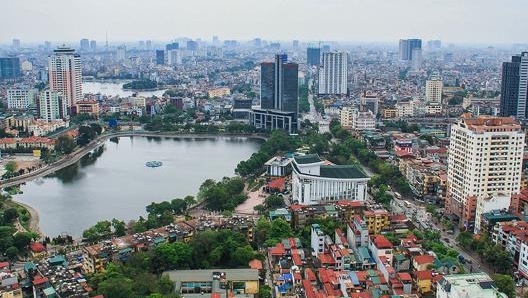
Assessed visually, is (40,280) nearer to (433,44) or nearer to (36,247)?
(36,247)

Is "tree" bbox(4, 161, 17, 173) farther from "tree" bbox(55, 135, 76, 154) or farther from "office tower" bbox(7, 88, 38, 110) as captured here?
"office tower" bbox(7, 88, 38, 110)

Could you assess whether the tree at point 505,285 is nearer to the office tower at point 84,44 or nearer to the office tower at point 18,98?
the office tower at point 18,98

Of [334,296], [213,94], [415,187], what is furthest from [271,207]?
[213,94]

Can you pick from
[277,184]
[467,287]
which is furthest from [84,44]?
[467,287]

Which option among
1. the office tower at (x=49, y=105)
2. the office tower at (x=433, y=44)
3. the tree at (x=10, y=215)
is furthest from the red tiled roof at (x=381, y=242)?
the office tower at (x=433, y=44)

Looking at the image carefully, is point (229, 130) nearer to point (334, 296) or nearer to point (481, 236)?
point (481, 236)
